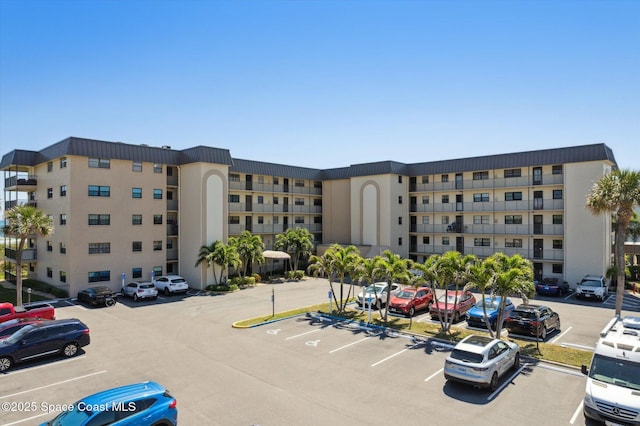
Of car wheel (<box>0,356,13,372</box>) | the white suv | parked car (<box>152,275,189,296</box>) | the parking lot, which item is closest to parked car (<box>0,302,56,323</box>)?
the parking lot

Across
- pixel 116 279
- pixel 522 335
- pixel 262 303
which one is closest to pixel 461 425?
pixel 522 335

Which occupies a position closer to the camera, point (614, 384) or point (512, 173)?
point (614, 384)

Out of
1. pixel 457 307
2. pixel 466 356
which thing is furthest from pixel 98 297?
A: pixel 466 356

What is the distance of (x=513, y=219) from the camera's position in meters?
38.8

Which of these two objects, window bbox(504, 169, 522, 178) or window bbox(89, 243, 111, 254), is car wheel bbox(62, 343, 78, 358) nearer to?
window bbox(89, 243, 111, 254)

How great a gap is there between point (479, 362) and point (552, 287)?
23.0 m

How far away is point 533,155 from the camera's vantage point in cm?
3650

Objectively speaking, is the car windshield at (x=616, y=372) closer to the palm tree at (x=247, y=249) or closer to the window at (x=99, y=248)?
the palm tree at (x=247, y=249)

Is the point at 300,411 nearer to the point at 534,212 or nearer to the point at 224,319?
the point at 224,319

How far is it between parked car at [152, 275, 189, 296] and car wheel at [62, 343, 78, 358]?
14.2m

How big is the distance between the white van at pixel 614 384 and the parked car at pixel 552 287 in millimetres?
20313

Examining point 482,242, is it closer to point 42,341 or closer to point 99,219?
point 99,219

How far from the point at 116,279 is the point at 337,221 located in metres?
25.4

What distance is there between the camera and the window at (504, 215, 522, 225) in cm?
3845
